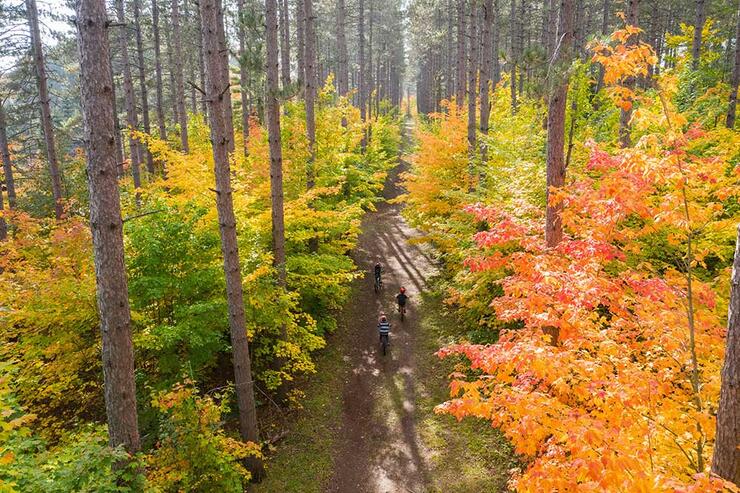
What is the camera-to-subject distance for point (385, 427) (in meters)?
11.3

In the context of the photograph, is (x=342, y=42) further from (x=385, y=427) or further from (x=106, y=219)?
(x=106, y=219)

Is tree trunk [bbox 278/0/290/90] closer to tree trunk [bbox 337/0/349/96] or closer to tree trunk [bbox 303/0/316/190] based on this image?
tree trunk [bbox 337/0/349/96]

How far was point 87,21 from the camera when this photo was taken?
16.4 ft

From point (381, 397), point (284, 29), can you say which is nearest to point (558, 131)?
point (381, 397)

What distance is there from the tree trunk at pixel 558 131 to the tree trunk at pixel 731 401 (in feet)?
13.6

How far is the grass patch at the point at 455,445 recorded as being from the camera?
9.55 meters

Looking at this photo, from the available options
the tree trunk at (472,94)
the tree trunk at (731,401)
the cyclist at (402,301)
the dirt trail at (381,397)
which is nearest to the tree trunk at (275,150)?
the dirt trail at (381,397)

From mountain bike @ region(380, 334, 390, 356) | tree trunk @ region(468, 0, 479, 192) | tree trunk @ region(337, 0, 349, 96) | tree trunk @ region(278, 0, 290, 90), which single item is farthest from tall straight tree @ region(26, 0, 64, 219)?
tree trunk @ region(468, 0, 479, 192)

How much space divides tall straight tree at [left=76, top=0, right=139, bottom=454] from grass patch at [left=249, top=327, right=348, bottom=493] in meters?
4.76

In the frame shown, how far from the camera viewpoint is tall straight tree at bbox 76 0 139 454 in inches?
201

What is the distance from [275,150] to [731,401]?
1034 cm

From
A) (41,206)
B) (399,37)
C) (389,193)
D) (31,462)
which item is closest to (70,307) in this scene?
(31,462)

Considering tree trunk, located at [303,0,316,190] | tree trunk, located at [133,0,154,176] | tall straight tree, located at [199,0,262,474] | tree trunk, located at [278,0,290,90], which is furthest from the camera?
tree trunk, located at [278,0,290,90]

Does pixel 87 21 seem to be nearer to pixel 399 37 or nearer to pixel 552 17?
pixel 552 17
